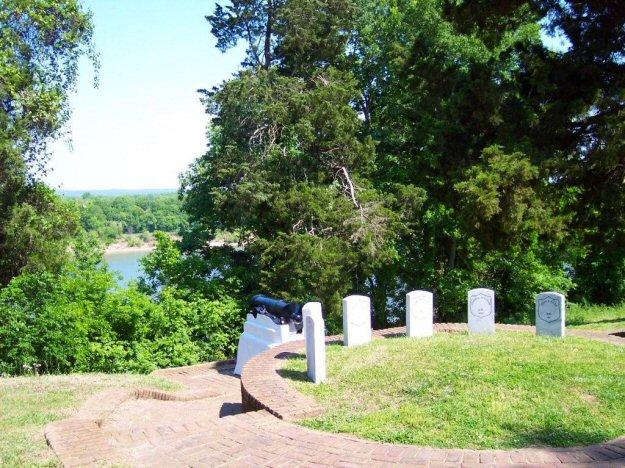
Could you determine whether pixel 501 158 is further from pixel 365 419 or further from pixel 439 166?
pixel 365 419

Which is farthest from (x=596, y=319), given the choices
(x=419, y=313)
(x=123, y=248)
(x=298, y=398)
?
(x=123, y=248)

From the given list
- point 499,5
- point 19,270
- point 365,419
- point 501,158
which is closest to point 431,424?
point 365,419

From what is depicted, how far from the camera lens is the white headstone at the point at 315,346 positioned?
736cm

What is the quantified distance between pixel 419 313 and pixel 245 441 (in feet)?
18.0

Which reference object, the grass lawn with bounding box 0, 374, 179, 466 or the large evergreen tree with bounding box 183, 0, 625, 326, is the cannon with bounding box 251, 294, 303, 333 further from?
the grass lawn with bounding box 0, 374, 179, 466

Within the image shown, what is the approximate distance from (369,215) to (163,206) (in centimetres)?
3656

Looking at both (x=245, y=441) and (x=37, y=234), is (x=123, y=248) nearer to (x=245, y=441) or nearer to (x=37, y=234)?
(x=37, y=234)

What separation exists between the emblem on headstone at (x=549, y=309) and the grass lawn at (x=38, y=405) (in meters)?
6.31

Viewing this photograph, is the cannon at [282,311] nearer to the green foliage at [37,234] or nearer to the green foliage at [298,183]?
the green foliage at [298,183]

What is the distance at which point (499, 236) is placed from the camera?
41.5 ft

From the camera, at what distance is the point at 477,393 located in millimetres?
6168

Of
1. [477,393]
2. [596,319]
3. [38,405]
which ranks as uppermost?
[477,393]

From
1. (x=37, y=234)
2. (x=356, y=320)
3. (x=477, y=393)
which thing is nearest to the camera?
(x=477, y=393)

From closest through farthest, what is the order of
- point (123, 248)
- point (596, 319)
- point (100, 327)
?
point (100, 327) < point (596, 319) < point (123, 248)
